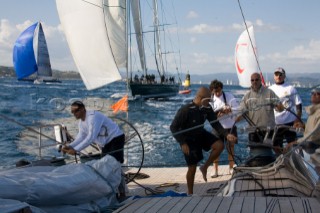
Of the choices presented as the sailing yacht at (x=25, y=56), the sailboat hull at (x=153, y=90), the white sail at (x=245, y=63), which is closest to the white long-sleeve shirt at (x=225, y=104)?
the white sail at (x=245, y=63)

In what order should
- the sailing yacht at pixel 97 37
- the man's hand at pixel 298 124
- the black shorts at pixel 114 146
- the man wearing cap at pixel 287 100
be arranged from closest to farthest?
the black shorts at pixel 114 146 < the man's hand at pixel 298 124 < the man wearing cap at pixel 287 100 < the sailing yacht at pixel 97 37

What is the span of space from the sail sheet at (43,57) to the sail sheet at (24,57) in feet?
16.4

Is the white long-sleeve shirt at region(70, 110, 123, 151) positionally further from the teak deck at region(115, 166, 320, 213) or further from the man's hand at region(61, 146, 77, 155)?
the teak deck at region(115, 166, 320, 213)

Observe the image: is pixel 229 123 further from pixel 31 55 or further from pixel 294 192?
pixel 31 55

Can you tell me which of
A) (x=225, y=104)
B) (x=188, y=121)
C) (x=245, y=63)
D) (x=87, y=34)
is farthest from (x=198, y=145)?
(x=245, y=63)

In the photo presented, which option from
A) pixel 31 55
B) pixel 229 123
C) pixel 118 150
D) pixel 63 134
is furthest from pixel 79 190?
pixel 31 55

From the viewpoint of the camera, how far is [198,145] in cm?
627

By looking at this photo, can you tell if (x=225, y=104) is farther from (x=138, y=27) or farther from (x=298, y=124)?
(x=138, y=27)

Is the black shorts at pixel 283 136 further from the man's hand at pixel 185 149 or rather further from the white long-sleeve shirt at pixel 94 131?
the white long-sleeve shirt at pixel 94 131

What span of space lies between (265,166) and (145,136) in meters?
11.2

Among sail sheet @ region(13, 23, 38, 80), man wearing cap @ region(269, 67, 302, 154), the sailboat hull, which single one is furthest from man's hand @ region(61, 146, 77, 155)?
the sailboat hull

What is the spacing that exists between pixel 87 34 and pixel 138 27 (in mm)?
22765

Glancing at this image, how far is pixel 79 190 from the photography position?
15.5ft

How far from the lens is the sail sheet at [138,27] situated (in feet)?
107
